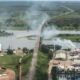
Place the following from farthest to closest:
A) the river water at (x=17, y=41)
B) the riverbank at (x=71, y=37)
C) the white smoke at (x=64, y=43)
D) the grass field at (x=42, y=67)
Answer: the riverbank at (x=71, y=37)
the white smoke at (x=64, y=43)
the river water at (x=17, y=41)
the grass field at (x=42, y=67)

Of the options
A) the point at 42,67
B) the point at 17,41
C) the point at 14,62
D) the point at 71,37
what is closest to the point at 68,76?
the point at 42,67

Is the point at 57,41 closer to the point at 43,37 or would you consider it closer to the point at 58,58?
the point at 43,37

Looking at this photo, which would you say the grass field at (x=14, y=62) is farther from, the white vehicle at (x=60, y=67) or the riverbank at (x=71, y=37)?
the riverbank at (x=71, y=37)

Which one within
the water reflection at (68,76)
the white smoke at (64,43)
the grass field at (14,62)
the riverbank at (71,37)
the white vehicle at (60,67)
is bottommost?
the water reflection at (68,76)

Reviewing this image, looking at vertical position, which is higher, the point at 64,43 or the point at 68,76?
the point at 64,43

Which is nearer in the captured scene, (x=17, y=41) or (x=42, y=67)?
(x=42, y=67)

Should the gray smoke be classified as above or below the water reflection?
above

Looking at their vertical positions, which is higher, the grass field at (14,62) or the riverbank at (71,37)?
the riverbank at (71,37)

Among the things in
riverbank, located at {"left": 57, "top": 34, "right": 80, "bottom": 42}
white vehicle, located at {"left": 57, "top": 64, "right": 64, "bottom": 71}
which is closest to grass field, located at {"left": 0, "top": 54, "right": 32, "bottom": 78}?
white vehicle, located at {"left": 57, "top": 64, "right": 64, "bottom": 71}

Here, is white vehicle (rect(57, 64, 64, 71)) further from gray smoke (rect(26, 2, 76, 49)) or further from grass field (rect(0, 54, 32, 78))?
gray smoke (rect(26, 2, 76, 49))

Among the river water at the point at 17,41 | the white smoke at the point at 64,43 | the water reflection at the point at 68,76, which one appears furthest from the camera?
the white smoke at the point at 64,43

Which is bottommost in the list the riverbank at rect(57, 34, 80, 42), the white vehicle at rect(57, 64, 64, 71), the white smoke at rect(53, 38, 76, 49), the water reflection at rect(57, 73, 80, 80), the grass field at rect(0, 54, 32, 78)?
the water reflection at rect(57, 73, 80, 80)

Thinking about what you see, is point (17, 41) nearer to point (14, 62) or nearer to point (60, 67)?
point (14, 62)

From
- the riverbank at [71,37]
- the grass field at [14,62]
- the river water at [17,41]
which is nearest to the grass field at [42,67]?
the grass field at [14,62]
